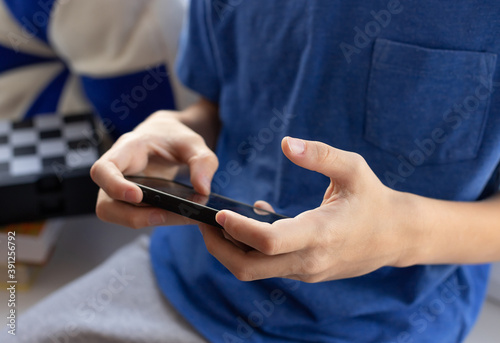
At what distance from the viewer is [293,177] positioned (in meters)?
0.62

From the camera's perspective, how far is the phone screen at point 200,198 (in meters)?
0.46

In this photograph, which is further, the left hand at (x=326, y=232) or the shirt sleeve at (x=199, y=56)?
the shirt sleeve at (x=199, y=56)
